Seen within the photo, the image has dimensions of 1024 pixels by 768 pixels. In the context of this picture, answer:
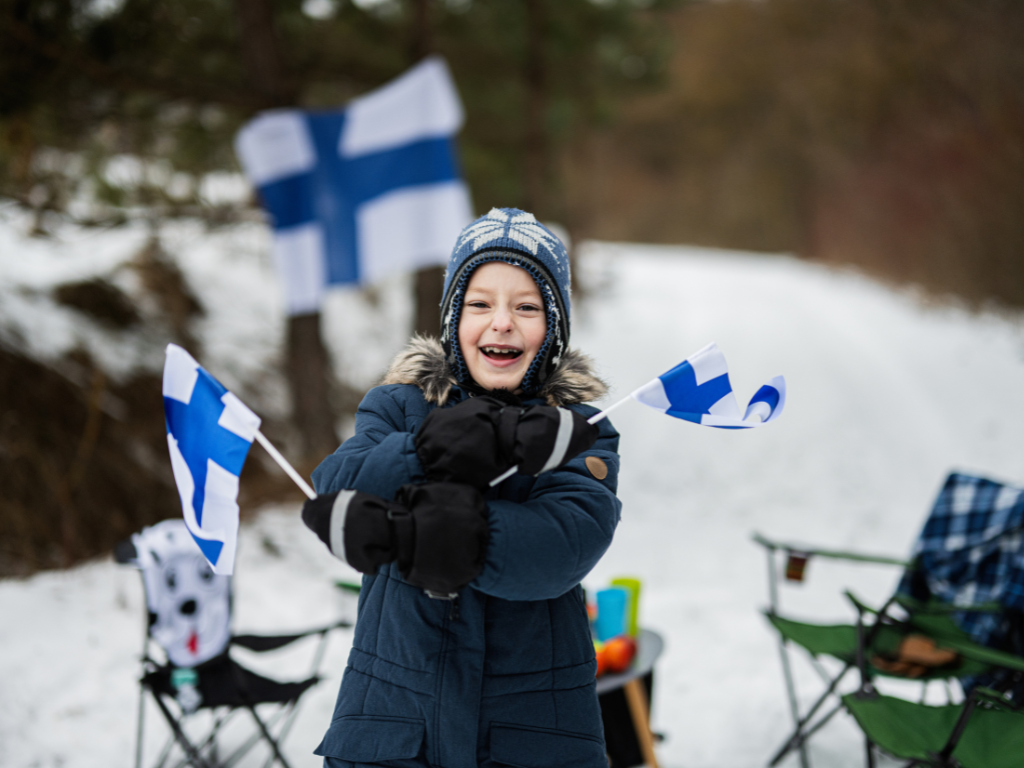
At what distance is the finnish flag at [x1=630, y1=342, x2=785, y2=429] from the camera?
1458mm

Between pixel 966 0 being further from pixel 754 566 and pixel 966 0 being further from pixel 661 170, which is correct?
pixel 661 170

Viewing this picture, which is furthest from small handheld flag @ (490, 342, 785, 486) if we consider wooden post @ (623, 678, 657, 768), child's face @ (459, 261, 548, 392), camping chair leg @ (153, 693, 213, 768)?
camping chair leg @ (153, 693, 213, 768)

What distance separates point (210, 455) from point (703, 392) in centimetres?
104

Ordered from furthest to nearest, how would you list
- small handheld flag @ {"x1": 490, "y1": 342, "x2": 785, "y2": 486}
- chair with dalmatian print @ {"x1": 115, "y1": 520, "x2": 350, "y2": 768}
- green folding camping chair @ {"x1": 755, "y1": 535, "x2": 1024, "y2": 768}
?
chair with dalmatian print @ {"x1": 115, "y1": 520, "x2": 350, "y2": 768} < green folding camping chair @ {"x1": 755, "y1": 535, "x2": 1024, "y2": 768} < small handheld flag @ {"x1": 490, "y1": 342, "x2": 785, "y2": 486}

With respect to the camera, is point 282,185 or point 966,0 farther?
point 966,0

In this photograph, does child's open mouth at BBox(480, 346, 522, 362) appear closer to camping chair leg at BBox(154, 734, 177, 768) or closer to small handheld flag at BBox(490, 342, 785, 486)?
small handheld flag at BBox(490, 342, 785, 486)

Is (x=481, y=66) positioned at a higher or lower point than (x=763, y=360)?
higher

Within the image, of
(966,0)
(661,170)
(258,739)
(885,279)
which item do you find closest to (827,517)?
(258,739)

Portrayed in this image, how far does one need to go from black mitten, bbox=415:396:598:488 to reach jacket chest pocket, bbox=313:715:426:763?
43 cm

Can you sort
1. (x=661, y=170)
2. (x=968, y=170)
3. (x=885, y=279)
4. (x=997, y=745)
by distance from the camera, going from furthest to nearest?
(x=661, y=170)
(x=885, y=279)
(x=968, y=170)
(x=997, y=745)

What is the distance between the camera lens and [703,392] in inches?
57.9

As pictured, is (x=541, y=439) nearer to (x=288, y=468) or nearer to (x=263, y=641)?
(x=288, y=468)

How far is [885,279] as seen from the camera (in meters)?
13.1

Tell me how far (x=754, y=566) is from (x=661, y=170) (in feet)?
65.1
